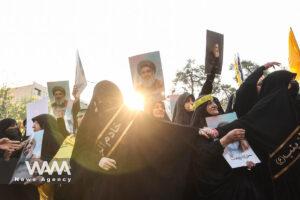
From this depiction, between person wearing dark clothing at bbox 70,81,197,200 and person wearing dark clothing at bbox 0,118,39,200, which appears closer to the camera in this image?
person wearing dark clothing at bbox 70,81,197,200

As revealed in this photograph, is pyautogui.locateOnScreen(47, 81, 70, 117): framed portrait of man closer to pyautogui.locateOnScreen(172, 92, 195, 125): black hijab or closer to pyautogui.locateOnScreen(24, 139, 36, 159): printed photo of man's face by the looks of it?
pyautogui.locateOnScreen(24, 139, 36, 159): printed photo of man's face

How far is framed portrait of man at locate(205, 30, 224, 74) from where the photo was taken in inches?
191

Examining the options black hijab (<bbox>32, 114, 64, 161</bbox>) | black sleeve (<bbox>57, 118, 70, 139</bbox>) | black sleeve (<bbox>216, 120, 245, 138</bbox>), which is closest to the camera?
black sleeve (<bbox>216, 120, 245, 138</bbox>)

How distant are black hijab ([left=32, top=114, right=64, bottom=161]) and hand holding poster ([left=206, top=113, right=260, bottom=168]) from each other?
7.83 ft

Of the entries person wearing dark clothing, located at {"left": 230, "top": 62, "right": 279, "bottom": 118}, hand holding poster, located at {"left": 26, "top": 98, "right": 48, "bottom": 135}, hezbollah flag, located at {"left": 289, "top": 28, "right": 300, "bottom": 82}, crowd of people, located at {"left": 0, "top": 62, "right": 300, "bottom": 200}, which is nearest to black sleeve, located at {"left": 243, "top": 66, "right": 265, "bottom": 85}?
person wearing dark clothing, located at {"left": 230, "top": 62, "right": 279, "bottom": 118}

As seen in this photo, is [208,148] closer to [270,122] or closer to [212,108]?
[212,108]

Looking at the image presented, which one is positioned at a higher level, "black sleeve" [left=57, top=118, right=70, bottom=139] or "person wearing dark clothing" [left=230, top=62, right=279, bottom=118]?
"person wearing dark clothing" [left=230, top=62, right=279, bottom=118]

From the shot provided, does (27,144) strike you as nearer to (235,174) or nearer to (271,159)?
(235,174)

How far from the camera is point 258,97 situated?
13.5 ft

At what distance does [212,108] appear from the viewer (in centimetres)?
408

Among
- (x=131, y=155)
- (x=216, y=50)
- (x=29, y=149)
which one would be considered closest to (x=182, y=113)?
(x=216, y=50)

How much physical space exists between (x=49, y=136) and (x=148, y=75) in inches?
69.3

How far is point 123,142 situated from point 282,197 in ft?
5.46

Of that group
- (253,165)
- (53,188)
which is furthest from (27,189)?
(253,165)
